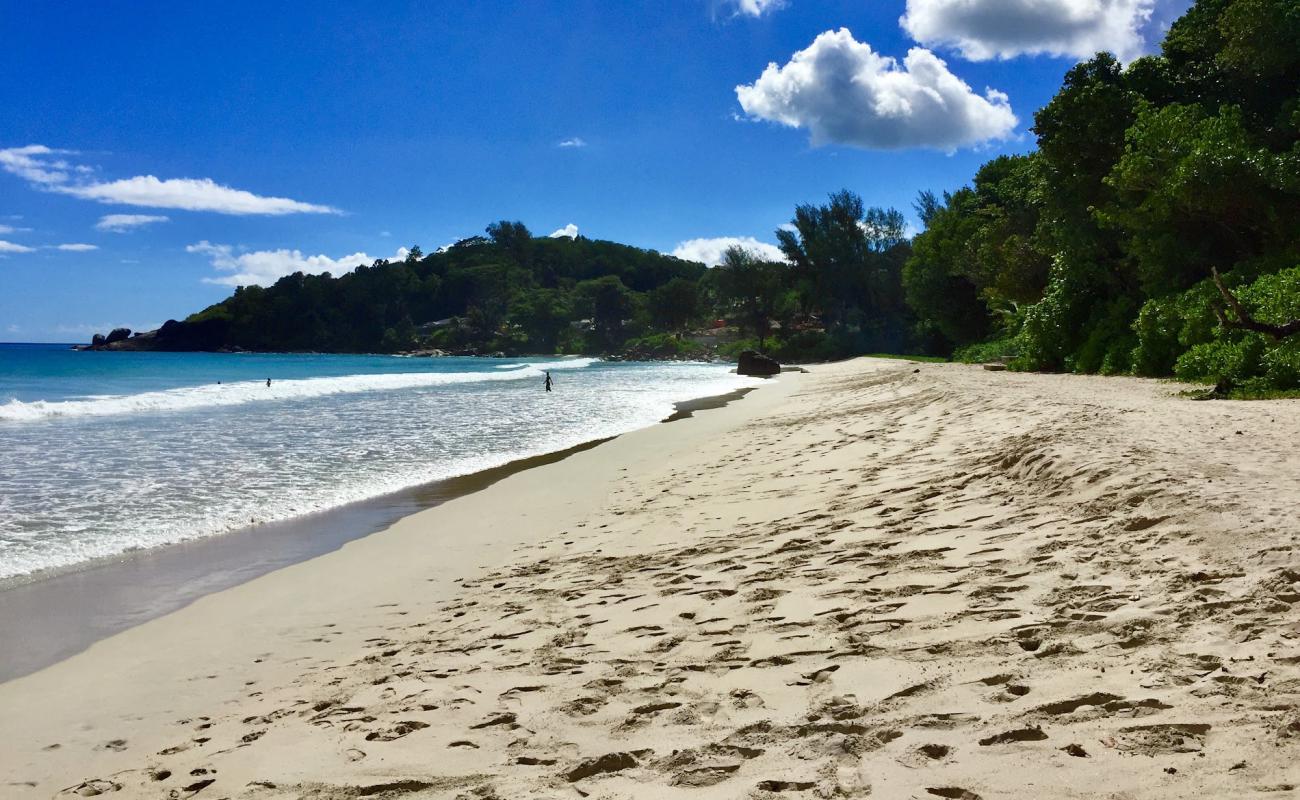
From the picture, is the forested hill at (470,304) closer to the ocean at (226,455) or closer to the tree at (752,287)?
the tree at (752,287)

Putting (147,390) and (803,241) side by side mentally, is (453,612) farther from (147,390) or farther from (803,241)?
(803,241)

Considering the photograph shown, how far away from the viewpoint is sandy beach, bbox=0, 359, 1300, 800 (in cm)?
276

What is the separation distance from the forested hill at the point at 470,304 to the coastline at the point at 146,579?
10830cm

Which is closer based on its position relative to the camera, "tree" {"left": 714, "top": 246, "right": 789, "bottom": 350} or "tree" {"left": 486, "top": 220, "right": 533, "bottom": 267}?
"tree" {"left": 714, "top": 246, "right": 789, "bottom": 350}

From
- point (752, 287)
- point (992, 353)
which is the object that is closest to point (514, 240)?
point (752, 287)

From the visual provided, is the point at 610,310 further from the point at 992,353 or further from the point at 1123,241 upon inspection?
the point at 1123,241

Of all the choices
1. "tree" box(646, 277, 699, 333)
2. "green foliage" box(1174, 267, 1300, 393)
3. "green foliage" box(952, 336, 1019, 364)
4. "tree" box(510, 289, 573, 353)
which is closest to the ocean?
"green foliage" box(1174, 267, 1300, 393)

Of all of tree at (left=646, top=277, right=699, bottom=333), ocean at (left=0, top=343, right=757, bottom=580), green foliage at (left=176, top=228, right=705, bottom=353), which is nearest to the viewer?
ocean at (left=0, top=343, right=757, bottom=580)

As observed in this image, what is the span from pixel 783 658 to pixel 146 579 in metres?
5.88

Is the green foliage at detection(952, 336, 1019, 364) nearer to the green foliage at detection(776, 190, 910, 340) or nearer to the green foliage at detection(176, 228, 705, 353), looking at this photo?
the green foliage at detection(776, 190, 910, 340)

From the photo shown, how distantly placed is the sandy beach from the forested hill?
111 meters

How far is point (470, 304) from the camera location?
5758 inches

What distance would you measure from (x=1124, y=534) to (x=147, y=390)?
45.3m

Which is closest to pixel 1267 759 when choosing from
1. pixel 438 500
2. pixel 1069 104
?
pixel 438 500
